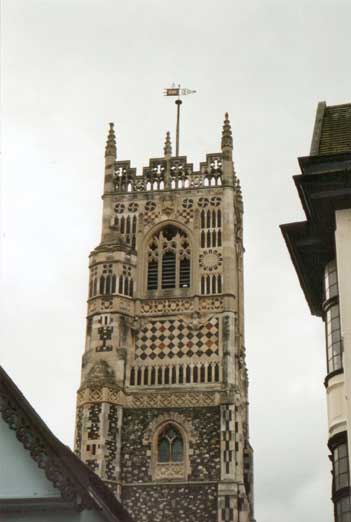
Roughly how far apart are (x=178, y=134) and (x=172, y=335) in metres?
13.4

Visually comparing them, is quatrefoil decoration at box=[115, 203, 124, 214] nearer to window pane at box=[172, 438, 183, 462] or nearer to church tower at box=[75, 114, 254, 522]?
church tower at box=[75, 114, 254, 522]

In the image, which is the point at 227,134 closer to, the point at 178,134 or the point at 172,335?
the point at 178,134

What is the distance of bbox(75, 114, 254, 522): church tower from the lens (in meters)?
40.2

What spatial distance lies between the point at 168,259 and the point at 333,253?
97.7 feet

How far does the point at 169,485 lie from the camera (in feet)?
132

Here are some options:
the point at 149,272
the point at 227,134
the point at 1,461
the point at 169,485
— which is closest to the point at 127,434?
the point at 169,485

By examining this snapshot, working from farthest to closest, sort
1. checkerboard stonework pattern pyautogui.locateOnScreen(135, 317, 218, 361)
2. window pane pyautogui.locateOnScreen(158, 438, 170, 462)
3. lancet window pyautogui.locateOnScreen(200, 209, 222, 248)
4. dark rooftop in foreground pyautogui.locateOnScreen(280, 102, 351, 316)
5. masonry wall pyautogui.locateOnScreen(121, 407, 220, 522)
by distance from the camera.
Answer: lancet window pyautogui.locateOnScreen(200, 209, 222, 248), checkerboard stonework pattern pyautogui.locateOnScreen(135, 317, 218, 361), window pane pyautogui.locateOnScreen(158, 438, 170, 462), masonry wall pyautogui.locateOnScreen(121, 407, 220, 522), dark rooftop in foreground pyautogui.locateOnScreen(280, 102, 351, 316)

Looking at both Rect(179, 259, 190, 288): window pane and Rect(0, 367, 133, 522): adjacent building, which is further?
Rect(179, 259, 190, 288): window pane

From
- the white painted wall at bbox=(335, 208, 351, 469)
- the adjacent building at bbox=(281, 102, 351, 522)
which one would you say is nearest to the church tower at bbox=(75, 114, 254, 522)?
the adjacent building at bbox=(281, 102, 351, 522)

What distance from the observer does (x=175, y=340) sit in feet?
142

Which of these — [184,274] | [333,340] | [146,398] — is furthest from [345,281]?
[184,274]

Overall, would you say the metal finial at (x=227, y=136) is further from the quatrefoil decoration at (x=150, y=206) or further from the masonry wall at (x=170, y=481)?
the masonry wall at (x=170, y=481)

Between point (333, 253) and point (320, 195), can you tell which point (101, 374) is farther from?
point (320, 195)

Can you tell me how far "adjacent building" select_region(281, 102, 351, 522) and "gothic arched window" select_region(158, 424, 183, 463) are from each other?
81.4 ft
